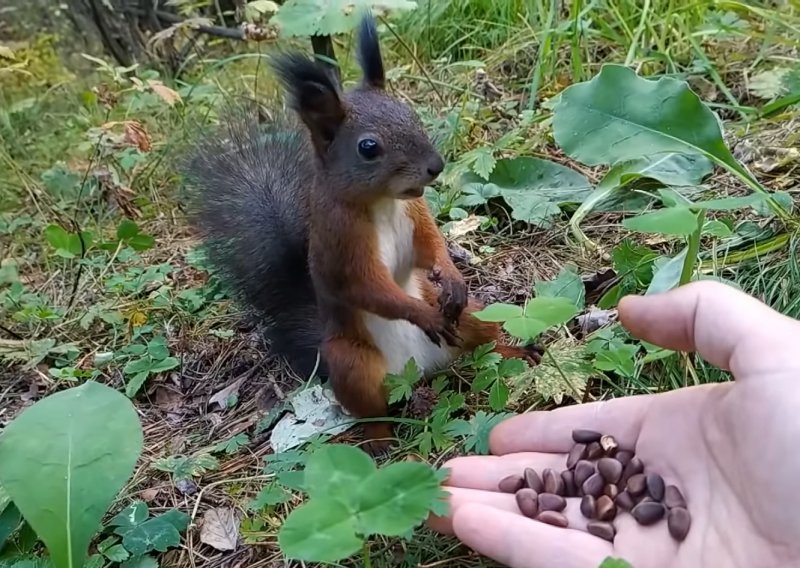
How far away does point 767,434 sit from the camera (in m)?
1.15

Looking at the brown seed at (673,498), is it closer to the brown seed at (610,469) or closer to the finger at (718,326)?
the brown seed at (610,469)

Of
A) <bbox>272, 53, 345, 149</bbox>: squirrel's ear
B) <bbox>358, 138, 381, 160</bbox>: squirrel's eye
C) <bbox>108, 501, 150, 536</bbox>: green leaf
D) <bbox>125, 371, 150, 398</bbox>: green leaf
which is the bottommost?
A: <bbox>125, 371, 150, 398</bbox>: green leaf

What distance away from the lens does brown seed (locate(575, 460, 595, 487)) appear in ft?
4.45

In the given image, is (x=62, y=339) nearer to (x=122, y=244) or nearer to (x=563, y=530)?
(x=122, y=244)

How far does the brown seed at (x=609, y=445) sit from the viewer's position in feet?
4.53

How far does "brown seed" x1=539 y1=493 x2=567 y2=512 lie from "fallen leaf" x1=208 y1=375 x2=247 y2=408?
921mm

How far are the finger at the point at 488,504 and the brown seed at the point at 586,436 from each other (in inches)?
3.9

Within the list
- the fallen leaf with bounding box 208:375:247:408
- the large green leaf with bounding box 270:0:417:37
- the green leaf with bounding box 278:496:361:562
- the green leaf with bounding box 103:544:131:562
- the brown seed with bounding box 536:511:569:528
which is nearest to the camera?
the green leaf with bounding box 278:496:361:562

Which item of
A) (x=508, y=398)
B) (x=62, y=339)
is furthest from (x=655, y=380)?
(x=62, y=339)

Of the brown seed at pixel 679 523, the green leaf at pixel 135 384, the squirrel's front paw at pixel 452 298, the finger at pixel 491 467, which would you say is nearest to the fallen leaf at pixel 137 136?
the green leaf at pixel 135 384

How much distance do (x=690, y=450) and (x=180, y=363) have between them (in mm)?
1288

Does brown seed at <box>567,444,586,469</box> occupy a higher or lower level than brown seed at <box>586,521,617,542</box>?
higher

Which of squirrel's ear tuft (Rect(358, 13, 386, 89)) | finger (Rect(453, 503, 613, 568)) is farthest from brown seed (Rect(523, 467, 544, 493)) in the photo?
squirrel's ear tuft (Rect(358, 13, 386, 89))

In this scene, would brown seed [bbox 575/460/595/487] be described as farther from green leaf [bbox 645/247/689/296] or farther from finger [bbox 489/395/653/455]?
green leaf [bbox 645/247/689/296]
